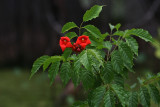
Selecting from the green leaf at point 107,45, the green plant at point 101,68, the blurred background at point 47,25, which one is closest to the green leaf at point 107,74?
the green plant at point 101,68

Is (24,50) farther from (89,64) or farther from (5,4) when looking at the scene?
(89,64)

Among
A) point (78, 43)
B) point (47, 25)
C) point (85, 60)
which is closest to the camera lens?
point (85, 60)

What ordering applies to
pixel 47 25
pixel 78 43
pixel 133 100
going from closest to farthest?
pixel 78 43 → pixel 133 100 → pixel 47 25

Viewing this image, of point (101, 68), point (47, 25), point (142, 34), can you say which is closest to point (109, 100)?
point (101, 68)

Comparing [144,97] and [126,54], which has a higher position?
[126,54]

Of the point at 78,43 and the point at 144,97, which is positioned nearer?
the point at 78,43

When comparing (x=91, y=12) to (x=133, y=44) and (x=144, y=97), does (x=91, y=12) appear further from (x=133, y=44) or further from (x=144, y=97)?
(x=144, y=97)

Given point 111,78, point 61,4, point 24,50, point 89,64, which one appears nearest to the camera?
point 89,64

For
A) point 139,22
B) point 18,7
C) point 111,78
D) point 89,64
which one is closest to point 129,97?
point 111,78
